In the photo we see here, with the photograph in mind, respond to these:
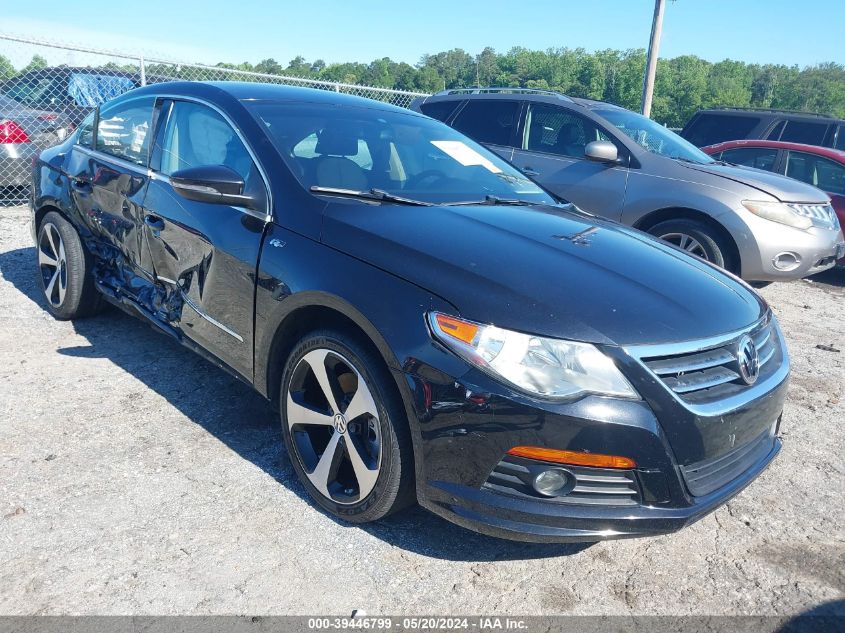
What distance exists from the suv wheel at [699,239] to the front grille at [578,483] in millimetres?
4115

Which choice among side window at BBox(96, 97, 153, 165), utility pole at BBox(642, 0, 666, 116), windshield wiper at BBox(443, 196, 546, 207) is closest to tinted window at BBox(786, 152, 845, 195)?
utility pole at BBox(642, 0, 666, 116)

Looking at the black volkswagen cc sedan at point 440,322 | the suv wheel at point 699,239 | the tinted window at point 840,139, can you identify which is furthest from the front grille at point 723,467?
the tinted window at point 840,139

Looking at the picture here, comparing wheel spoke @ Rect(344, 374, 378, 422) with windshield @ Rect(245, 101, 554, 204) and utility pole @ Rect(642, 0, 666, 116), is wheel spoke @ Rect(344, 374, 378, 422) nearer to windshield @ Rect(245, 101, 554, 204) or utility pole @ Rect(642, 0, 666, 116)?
windshield @ Rect(245, 101, 554, 204)

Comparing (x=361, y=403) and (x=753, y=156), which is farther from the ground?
(x=753, y=156)

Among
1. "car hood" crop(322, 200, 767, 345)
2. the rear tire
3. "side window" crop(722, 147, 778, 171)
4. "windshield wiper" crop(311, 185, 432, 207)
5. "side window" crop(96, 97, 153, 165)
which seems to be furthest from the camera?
"side window" crop(722, 147, 778, 171)

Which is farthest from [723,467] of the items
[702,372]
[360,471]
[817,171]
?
[817,171]

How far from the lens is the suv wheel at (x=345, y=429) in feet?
7.79

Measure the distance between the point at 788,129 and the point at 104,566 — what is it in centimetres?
984

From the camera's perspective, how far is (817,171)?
7879 millimetres

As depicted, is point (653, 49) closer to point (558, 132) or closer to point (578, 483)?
point (558, 132)

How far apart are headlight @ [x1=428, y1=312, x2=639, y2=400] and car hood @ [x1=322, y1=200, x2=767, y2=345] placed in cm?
4

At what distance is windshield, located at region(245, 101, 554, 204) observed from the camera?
10.1 feet

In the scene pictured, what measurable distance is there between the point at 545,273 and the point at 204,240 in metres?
1.59

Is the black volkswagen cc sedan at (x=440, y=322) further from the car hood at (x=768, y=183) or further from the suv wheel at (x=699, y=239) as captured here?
the car hood at (x=768, y=183)
